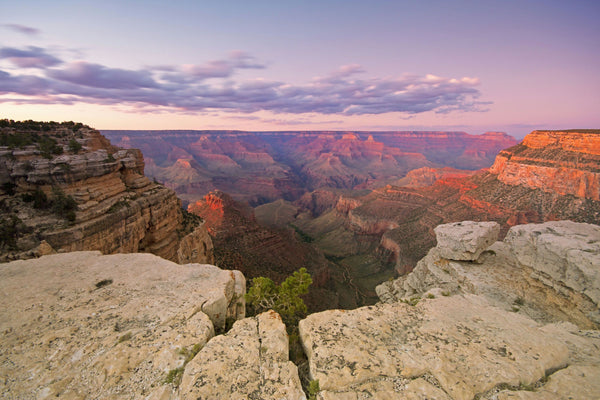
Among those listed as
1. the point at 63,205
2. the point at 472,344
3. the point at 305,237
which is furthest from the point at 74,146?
the point at 305,237

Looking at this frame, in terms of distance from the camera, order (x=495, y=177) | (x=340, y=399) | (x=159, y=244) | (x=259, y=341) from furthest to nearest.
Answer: (x=495, y=177) < (x=159, y=244) < (x=259, y=341) < (x=340, y=399)

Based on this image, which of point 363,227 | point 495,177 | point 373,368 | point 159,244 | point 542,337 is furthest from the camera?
point 363,227

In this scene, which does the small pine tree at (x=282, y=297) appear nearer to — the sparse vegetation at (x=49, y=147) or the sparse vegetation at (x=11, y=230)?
the sparse vegetation at (x=11, y=230)

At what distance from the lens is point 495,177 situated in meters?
63.1

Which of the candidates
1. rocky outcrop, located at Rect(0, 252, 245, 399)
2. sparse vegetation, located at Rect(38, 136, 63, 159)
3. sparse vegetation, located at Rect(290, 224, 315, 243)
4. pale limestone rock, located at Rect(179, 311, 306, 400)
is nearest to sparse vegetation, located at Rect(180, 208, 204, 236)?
sparse vegetation, located at Rect(38, 136, 63, 159)

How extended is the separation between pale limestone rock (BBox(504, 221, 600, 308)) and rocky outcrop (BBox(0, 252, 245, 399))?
42.7 ft

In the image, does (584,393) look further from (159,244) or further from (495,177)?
(495,177)

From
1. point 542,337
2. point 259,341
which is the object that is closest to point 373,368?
Result: point 259,341

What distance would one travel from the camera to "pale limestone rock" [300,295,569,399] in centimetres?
547

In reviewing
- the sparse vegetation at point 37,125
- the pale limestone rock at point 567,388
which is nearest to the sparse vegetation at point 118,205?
the sparse vegetation at point 37,125

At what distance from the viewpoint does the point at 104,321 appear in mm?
7223

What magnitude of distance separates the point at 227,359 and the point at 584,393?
7428 millimetres

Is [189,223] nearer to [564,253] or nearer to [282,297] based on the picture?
[282,297]

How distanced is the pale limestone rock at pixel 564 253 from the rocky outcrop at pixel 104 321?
13.0m
